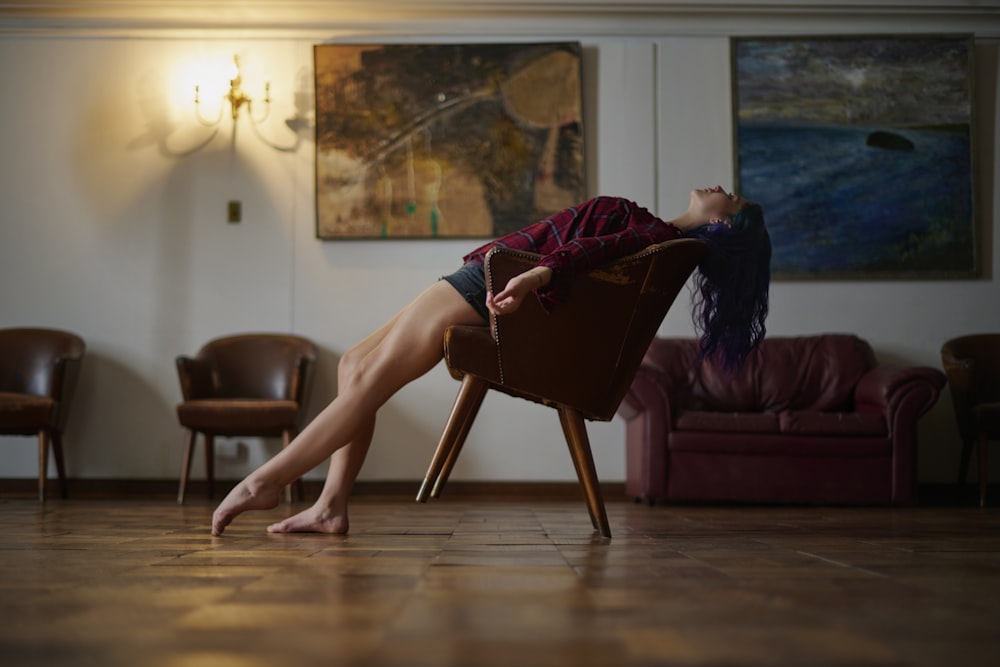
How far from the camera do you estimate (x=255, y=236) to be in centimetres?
537

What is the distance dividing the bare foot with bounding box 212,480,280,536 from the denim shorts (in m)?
0.68

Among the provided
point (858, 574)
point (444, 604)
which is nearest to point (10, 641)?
point (444, 604)

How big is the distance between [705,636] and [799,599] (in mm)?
311

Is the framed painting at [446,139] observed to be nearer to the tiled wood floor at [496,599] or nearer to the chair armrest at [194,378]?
the chair armrest at [194,378]

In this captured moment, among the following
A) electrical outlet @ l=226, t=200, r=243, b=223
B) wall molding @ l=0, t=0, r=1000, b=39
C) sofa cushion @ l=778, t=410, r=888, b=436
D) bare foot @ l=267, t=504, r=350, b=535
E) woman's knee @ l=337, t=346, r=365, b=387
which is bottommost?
sofa cushion @ l=778, t=410, r=888, b=436

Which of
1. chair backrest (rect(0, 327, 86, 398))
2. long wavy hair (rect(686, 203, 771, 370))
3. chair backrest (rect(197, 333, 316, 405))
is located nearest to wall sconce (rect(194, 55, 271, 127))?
chair backrest (rect(197, 333, 316, 405))

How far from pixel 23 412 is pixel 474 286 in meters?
3.13

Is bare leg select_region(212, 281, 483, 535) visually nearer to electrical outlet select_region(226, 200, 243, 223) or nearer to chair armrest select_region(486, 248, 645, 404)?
chair armrest select_region(486, 248, 645, 404)

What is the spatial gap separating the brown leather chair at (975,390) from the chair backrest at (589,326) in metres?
2.91

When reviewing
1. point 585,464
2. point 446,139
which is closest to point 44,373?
point 446,139

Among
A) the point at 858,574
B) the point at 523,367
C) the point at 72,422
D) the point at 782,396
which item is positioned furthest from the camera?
the point at 72,422

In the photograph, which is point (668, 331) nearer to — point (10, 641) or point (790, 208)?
point (790, 208)

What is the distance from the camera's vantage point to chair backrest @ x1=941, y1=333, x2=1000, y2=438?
4.68 metres

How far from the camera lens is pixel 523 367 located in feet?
7.53
